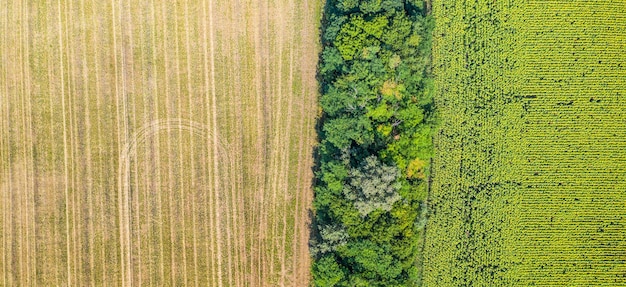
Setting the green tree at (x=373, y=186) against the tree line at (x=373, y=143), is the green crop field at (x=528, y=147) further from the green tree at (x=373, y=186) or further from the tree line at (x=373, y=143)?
the green tree at (x=373, y=186)

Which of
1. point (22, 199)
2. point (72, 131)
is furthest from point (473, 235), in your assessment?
point (22, 199)

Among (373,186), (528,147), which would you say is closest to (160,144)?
(373,186)

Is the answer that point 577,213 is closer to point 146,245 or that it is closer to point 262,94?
point 262,94

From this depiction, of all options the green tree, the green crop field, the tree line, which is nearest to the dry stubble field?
the tree line

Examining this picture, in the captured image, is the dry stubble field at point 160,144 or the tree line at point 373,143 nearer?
the tree line at point 373,143

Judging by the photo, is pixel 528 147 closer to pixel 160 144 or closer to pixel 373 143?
pixel 373 143

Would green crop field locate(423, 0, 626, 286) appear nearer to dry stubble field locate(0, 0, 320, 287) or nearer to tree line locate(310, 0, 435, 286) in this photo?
tree line locate(310, 0, 435, 286)

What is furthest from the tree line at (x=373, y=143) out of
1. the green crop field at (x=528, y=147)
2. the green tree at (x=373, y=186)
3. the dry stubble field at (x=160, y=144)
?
the dry stubble field at (x=160, y=144)
